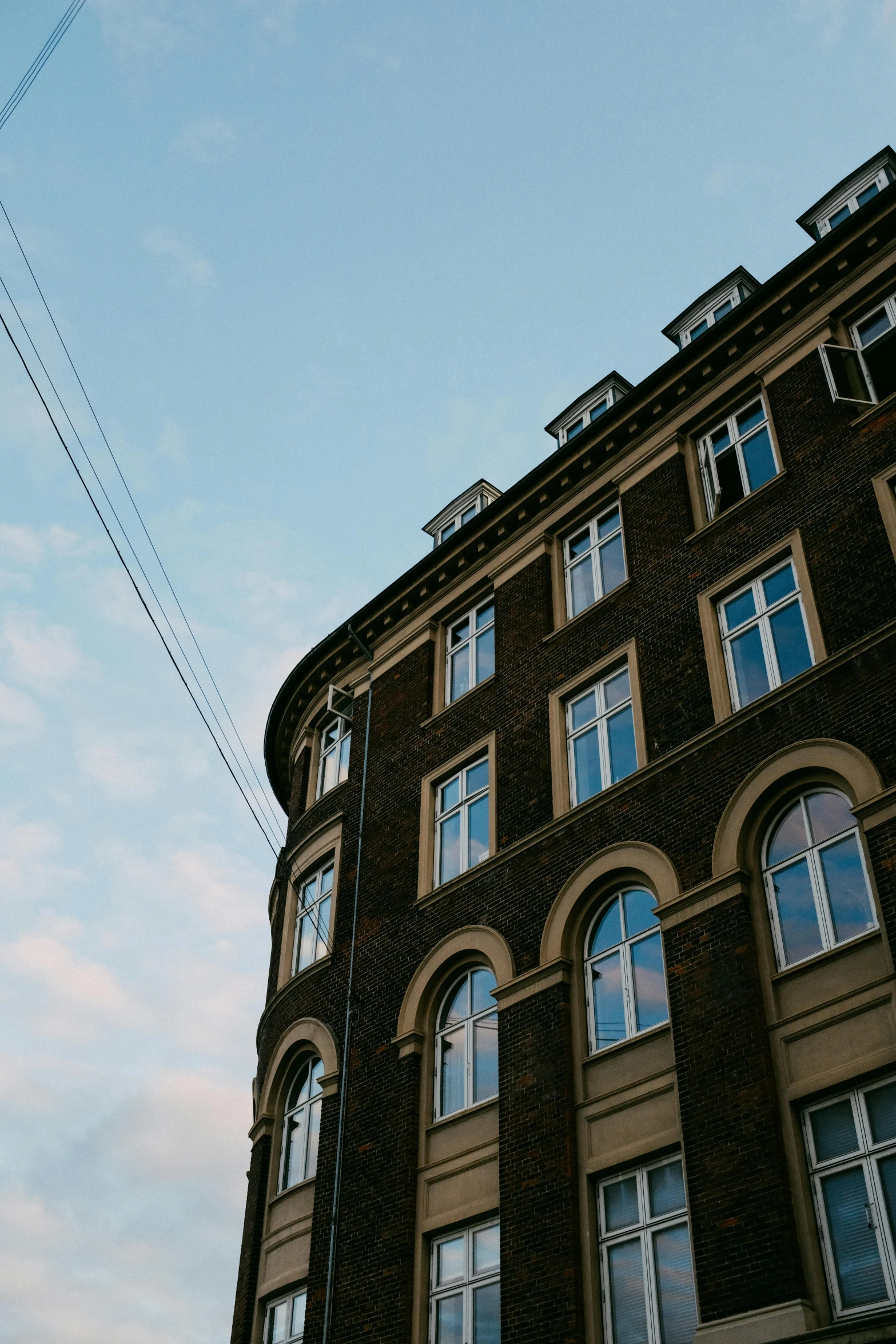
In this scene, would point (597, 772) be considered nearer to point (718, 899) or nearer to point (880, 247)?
point (718, 899)

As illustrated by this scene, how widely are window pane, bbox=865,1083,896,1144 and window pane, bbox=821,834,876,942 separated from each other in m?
1.66

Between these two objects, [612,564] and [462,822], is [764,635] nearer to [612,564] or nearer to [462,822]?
[612,564]

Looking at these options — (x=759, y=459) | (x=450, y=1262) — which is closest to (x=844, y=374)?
(x=759, y=459)

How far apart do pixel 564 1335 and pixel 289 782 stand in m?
15.7

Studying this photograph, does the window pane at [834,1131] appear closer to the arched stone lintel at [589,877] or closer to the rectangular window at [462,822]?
the arched stone lintel at [589,877]

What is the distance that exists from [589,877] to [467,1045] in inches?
120

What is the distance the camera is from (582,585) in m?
20.7

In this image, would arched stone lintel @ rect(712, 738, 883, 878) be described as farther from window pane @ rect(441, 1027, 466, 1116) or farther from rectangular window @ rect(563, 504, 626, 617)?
rectangular window @ rect(563, 504, 626, 617)

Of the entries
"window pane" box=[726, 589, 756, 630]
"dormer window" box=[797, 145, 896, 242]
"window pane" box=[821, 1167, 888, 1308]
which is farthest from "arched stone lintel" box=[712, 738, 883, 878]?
"dormer window" box=[797, 145, 896, 242]

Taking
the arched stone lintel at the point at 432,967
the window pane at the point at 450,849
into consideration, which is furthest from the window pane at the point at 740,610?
the window pane at the point at 450,849

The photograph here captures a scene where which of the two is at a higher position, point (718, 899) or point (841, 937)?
point (718, 899)

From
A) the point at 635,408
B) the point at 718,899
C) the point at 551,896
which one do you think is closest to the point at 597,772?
the point at 551,896

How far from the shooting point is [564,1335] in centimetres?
1366

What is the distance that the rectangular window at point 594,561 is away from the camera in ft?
66.0
